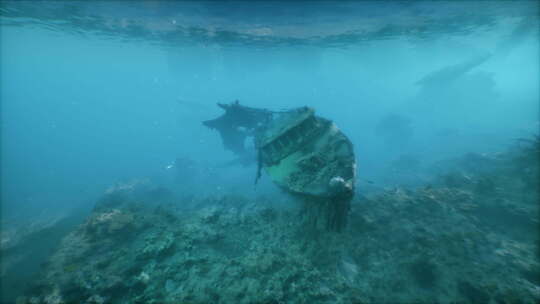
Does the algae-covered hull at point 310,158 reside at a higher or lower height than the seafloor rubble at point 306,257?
higher

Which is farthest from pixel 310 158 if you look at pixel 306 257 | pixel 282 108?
pixel 282 108

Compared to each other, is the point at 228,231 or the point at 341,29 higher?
the point at 341,29

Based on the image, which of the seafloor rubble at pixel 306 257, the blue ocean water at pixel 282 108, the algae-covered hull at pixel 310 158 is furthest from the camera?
the blue ocean water at pixel 282 108

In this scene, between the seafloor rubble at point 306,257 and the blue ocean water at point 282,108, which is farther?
the blue ocean water at point 282,108

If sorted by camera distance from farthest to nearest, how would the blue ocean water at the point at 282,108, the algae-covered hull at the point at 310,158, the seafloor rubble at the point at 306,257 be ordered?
the blue ocean water at the point at 282,108
the algae-covered hull at the point at 310,158
the seafloor rubble at the point at 306,257

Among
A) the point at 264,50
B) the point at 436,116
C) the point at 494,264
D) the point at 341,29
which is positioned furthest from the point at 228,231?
the point at 436,116

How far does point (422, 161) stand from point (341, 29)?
15.9 meters

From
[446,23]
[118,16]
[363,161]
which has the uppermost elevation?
[446,23]

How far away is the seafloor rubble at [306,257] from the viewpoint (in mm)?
5887

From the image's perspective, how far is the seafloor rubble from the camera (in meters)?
5.89

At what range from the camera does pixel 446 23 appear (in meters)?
21.2

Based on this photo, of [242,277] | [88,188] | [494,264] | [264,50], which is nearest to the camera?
[242,277]

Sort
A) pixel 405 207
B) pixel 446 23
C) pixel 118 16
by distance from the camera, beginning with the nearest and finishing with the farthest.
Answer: pixel 405 207 < pixel 118 16 < pixel 446 23

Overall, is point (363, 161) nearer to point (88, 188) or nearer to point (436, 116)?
point (436, 116)
